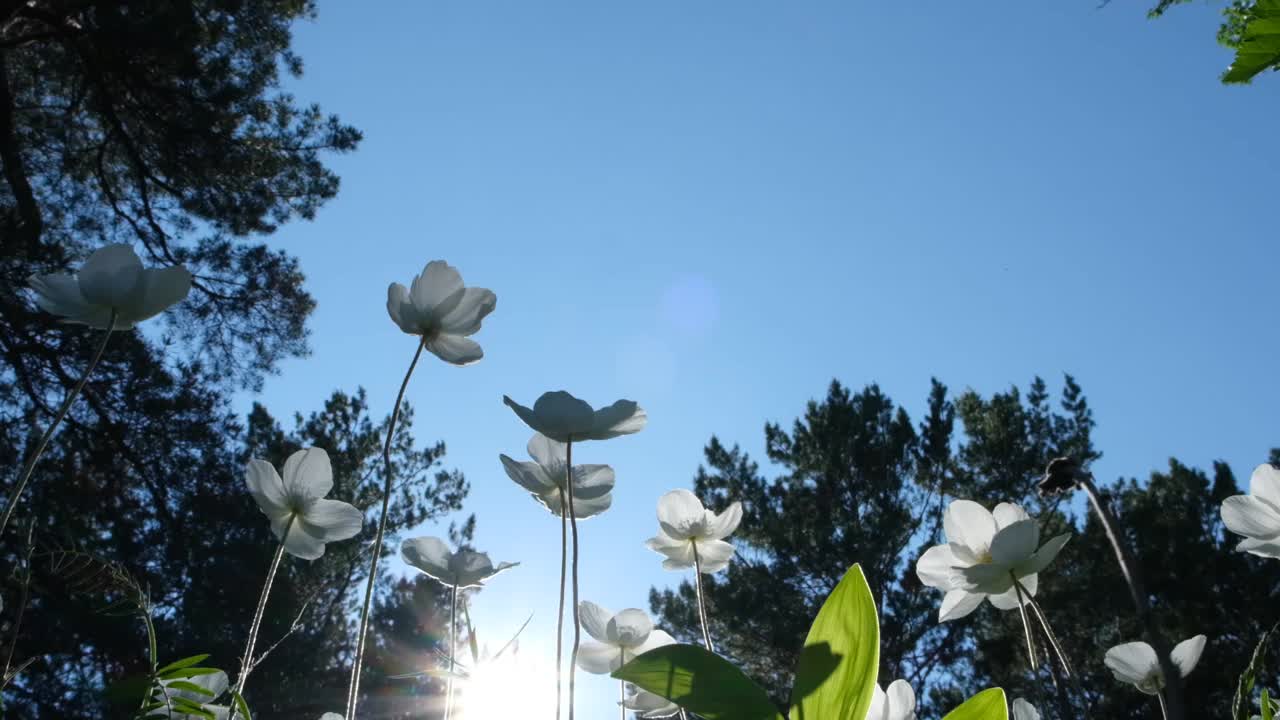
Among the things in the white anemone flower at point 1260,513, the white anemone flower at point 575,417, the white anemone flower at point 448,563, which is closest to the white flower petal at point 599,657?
the white anemone flower at point 448,563

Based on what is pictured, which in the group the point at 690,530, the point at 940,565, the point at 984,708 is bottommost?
the point at 984,708

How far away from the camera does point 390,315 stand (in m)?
0.88

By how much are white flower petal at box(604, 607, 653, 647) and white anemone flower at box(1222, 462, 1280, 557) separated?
593mm

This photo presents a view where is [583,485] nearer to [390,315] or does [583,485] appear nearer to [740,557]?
[390,315]

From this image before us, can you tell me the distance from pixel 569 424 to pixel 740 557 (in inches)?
367

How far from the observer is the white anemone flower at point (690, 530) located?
1.05m

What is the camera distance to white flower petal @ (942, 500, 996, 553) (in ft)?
2.67

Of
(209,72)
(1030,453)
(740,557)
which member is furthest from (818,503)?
(209,72)

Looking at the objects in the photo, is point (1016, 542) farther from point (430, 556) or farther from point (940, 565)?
point (430, 556)

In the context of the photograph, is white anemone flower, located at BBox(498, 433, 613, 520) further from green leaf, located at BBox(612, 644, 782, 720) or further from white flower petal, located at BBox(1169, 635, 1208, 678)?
white flower petal, located at BBox(1169, 635, 1208, 678)

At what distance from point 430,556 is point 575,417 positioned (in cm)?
23

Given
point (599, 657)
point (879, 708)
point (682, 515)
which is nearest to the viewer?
point (879, 708)

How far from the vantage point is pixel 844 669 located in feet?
A: 1.41

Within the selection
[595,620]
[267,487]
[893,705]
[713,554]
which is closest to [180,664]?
[267,487]
